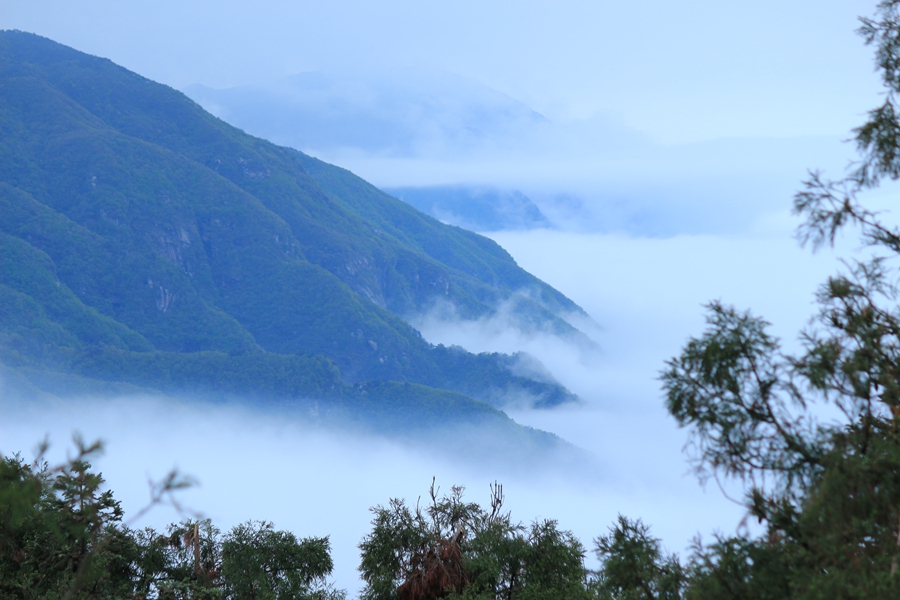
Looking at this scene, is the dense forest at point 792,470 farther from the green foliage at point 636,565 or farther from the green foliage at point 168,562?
the green foliage at point 168,562

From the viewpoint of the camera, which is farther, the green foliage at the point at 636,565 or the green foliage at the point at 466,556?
the green foliage at the point at 466,556

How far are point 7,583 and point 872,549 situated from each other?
65.4 ft

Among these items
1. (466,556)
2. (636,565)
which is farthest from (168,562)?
(636,565)

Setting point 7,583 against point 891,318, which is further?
point 7,583

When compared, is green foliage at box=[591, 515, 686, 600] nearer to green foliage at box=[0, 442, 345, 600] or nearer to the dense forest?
the dense forest

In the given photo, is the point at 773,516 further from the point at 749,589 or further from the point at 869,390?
the point at 869,390

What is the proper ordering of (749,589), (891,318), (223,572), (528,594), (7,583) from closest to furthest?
(749,589), (891,318), (7,583), (528,594), (223,572)

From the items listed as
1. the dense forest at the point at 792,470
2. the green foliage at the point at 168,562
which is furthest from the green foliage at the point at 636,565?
the green foliage at the point at 168,562

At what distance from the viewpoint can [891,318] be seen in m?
11.8

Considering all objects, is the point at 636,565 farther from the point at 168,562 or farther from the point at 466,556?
the point at 168,562

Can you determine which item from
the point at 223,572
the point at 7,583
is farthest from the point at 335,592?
the point at 7,583

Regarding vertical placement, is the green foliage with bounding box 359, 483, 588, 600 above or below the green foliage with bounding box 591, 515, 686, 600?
above

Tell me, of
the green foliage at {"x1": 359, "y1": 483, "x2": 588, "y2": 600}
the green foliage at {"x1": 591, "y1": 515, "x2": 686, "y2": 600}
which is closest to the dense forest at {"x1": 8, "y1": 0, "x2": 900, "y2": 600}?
the green foliage at {"x1": 591, "y1": 515, "x2": 686, "y2": 600}

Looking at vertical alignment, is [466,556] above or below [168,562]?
above
